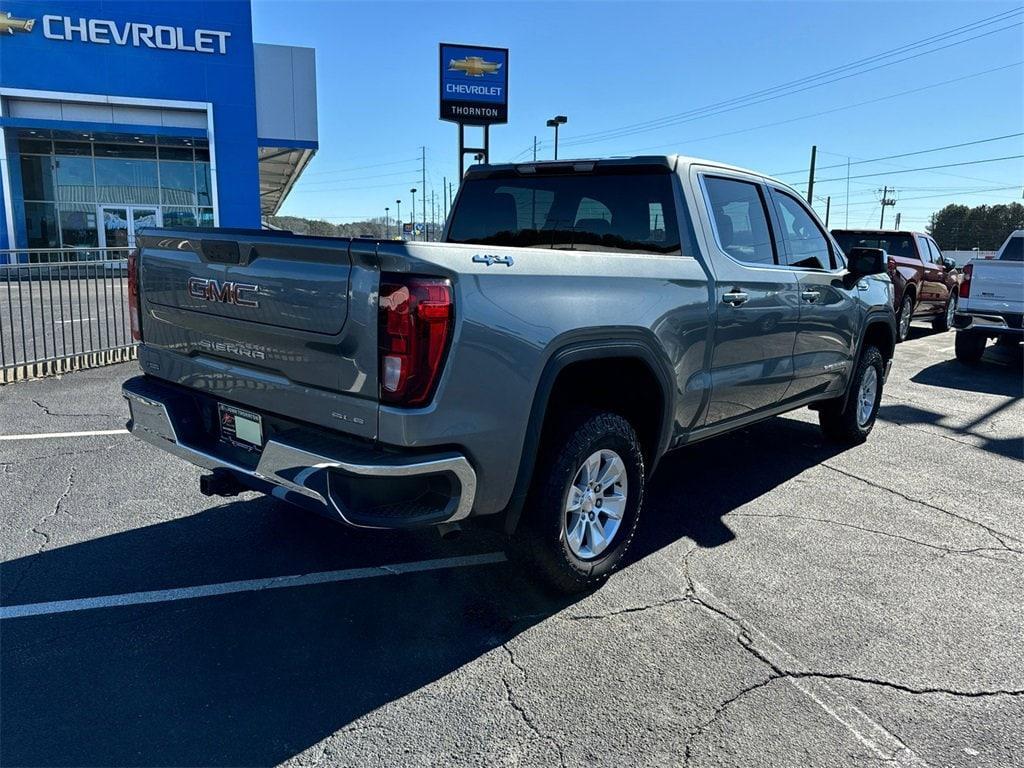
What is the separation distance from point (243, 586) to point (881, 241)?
1297 cm

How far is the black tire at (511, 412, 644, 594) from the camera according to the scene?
316 centimetres

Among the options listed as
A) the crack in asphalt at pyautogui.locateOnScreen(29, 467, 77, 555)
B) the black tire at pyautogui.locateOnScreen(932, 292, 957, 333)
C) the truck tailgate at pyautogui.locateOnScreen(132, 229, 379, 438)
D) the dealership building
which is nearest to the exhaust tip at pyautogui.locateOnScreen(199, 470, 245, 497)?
the truck tailgate at pyautogui.locateOnScreen(132, 229, 379, 438)

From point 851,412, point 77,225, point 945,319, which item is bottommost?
point 851,412

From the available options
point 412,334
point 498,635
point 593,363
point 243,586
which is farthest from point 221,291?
point 498,635

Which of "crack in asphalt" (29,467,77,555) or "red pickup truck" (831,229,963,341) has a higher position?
"red pickup truck" (831,229,963,341)

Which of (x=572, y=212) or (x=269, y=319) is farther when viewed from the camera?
(x=572, y=212)

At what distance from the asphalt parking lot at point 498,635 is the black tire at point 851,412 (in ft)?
3.39

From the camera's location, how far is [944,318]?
15.0 m

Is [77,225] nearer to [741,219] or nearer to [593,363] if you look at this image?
[741,219]

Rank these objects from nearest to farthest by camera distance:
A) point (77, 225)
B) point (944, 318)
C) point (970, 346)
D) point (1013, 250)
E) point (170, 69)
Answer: point (970, 346) < point (1013, 250) < point (944, 318) < point (170, 69) < point (77, 225)

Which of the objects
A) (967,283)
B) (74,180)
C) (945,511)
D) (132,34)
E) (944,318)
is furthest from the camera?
(74,180)

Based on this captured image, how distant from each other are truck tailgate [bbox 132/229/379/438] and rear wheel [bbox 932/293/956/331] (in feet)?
50.1

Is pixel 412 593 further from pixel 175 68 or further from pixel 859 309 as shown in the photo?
pixel 175 68

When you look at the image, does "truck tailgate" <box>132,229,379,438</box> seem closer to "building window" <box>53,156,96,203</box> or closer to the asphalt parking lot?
the asphalt parking lot
